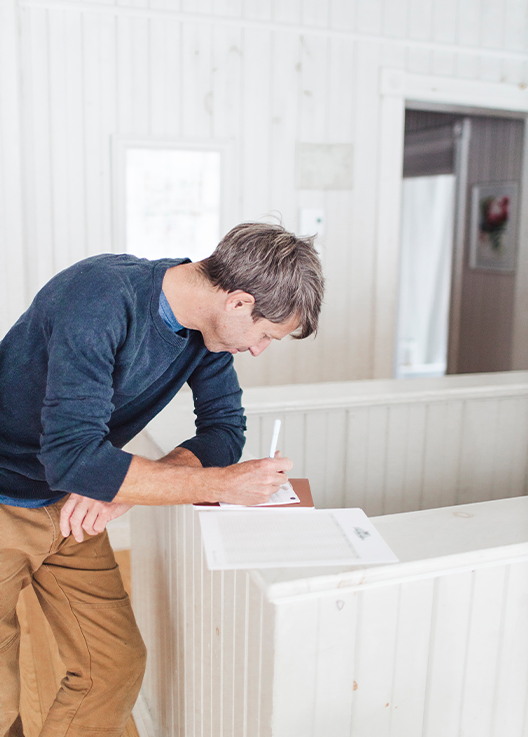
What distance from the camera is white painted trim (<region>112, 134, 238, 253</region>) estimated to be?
3211mm

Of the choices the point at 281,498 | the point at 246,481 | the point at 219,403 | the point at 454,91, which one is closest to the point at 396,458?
the point at 219,403

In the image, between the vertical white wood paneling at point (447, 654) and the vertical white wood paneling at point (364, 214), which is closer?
the vertical white wood paneling at point (447, 654)

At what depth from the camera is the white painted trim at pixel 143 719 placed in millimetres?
1914

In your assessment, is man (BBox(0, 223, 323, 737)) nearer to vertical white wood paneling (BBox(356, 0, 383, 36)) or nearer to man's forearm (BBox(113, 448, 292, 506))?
man's forearm (BBox(113, 448, 292, 506))

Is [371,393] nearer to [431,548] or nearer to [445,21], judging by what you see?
[431,548]

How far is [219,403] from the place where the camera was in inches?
61.6

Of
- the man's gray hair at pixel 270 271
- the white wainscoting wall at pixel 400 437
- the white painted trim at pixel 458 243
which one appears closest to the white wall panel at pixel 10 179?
the white wainscoting wall at pixel 400 437

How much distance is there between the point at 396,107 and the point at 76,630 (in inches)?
123

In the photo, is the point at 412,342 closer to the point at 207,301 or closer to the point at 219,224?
the point at 219,224

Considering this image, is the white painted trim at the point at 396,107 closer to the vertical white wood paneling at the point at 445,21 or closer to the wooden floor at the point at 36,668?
the vertical white wood paneling at the point at 445,21

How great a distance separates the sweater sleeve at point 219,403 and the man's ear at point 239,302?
0.89 ft

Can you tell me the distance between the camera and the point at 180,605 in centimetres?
151

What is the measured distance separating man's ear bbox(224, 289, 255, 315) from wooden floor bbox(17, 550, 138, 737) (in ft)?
4.57

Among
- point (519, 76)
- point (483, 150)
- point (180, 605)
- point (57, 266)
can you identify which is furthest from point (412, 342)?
point (180, 605)
